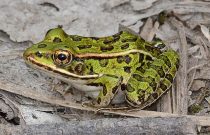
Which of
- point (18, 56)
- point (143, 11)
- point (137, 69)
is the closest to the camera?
point (137, 69)

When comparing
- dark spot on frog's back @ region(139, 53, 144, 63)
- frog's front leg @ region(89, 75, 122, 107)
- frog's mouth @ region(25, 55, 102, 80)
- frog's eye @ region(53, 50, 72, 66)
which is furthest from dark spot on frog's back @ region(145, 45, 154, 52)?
frog's eye @ region(53, 50, 72, 66)

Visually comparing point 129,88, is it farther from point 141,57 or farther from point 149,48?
point 149,48

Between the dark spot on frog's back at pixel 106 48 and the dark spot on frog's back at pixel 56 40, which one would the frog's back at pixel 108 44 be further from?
the dark spot on frog's back at pixel 56 40

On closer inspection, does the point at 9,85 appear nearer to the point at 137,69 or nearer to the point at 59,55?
the point at 59,55

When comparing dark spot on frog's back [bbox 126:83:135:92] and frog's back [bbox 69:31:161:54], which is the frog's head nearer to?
frog's back [bbox 69:31:161:54]

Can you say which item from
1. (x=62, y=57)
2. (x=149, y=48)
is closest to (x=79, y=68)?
(x=62, y=57)

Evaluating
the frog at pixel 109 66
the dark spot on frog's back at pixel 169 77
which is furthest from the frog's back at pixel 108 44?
the dark spot on frog's back at pixel 169 77

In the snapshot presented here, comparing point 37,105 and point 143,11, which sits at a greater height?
point 143,11

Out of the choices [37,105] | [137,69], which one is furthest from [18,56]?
[137,69]
